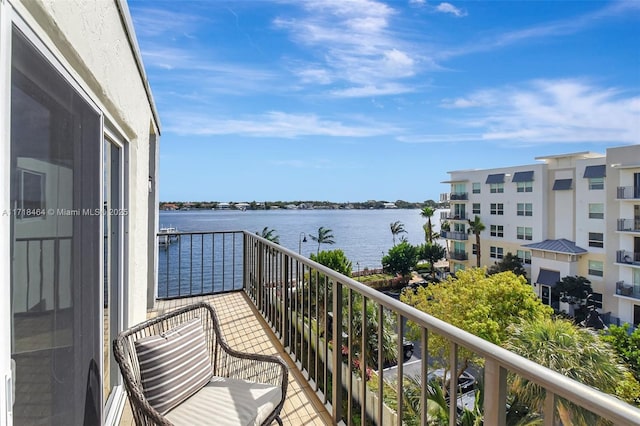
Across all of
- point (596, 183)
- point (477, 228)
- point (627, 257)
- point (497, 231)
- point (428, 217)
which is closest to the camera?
point (627, 257)

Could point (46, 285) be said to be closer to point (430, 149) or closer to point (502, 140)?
point (430, 149)

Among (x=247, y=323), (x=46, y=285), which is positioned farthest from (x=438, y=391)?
(x=46, y=285)

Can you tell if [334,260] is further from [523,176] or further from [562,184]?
[562,184]

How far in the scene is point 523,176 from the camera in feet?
89.1

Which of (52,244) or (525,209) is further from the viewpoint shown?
(525,209)

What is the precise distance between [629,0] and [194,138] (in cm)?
2106

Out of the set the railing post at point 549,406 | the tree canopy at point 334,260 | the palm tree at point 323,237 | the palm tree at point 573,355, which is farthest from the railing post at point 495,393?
the palm tree at point 323,237

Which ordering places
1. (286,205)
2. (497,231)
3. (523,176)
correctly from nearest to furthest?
(523,176), (497,231), (286,205)

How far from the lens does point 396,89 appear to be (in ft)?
61.6

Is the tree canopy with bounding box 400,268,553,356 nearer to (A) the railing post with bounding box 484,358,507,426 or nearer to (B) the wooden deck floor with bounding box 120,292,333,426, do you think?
(B) the wooden deck floor with bounding box 120,292,333,426

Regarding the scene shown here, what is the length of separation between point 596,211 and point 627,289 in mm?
5261

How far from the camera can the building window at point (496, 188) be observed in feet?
93.6

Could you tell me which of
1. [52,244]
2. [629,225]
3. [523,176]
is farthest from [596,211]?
[52,244]

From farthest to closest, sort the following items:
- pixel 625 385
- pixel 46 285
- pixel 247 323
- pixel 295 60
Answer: pixel 295 60
pixel 625 385
pixel 247 323
pixel 46 285
